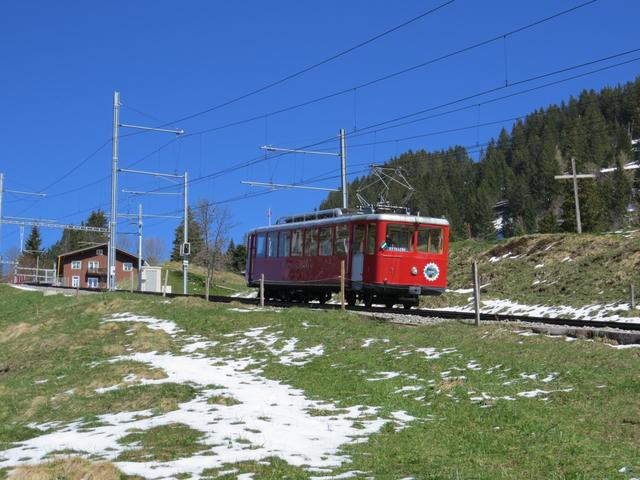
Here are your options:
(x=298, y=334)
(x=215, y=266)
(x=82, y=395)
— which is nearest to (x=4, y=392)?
(x=82, y=395)

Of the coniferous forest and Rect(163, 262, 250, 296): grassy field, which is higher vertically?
the coniferous forest

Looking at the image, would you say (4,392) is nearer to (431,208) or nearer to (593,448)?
(593,448)

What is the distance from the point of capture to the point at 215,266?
94938 millimetres

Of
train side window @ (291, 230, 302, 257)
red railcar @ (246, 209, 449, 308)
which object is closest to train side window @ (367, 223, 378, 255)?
red railcar @ (246, 209, 449, 308)

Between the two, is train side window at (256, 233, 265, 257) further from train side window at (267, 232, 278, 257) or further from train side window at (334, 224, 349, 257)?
train side window at (334, 224, 349, 257)

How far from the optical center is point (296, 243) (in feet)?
91.4

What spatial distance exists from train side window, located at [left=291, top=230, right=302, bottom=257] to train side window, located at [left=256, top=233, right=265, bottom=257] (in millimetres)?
3130

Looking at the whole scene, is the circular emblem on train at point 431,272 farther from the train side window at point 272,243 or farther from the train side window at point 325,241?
the train side window at point 272,243

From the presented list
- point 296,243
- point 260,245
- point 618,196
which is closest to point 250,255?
point 260,245

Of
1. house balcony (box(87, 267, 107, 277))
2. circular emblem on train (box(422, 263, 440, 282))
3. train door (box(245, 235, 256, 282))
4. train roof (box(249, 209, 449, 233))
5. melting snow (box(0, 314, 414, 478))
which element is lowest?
melting snow (box(0, 314, 414, 478))

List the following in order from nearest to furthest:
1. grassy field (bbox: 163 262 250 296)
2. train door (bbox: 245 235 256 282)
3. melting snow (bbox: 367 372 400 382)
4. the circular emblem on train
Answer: melting snow (bbox: 367 372 400 382)
the circular emblem on train
train door (bbox: 245 235 256 282)
grassy field (bbox: 163 262 250 296)

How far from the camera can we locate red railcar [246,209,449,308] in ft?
77.5

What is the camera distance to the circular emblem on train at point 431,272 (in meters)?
24.5

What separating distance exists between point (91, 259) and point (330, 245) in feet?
258
